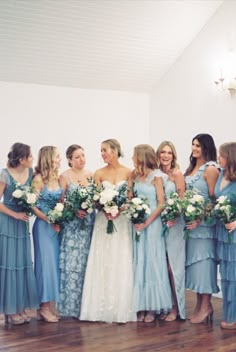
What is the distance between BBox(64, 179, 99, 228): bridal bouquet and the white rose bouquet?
5cm

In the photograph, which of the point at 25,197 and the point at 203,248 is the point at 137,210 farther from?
the point at 25,197

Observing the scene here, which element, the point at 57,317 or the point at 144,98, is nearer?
the point at 57,317

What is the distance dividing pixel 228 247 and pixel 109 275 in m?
1.04

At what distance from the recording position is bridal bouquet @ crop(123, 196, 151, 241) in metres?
4.70

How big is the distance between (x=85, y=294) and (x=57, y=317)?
1.09 feet

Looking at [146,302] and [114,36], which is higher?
[114,36]

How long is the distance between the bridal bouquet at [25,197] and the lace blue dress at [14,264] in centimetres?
7

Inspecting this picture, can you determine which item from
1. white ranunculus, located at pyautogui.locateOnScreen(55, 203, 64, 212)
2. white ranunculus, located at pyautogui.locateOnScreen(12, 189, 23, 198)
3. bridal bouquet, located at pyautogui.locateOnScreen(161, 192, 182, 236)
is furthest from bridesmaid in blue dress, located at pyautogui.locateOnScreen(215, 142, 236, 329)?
white ranunculus, located at pyautogui.locateOnScreen(12, 189, 23, 198)

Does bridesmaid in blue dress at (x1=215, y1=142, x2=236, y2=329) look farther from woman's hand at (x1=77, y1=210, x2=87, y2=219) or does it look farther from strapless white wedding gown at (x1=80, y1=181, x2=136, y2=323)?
woman's hand at (x1=77, y1=210, x2=87, y2=219)

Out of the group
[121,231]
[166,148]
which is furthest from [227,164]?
[121,231]

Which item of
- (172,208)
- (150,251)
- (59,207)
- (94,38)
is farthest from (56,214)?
(94,38)

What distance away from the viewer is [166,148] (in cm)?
505

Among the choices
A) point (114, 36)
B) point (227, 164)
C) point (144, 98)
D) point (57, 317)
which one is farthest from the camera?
point (144, 98)

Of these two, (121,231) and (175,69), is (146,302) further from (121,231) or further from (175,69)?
(175,69)
